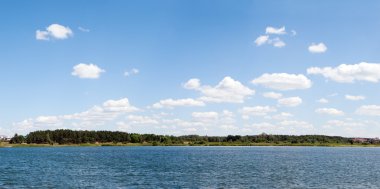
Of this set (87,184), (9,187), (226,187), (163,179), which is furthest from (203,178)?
(9,187)

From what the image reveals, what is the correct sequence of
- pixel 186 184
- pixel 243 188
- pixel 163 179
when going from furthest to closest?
1. pixel 163 179
2. pixel 186 184
3. pixel 243 188

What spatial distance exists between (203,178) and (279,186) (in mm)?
16928

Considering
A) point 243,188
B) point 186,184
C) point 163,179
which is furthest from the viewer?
point 163,179

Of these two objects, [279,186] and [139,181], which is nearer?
[279,186]

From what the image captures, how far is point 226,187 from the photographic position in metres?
69.2

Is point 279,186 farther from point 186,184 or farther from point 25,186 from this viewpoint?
point 25,186

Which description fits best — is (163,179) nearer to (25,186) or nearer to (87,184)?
(87,184)

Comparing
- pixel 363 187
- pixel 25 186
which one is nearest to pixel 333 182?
pixel 363 187

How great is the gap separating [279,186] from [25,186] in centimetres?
3954

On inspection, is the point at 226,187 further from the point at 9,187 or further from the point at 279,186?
the point at 9,187

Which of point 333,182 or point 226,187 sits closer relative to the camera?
point 226,187

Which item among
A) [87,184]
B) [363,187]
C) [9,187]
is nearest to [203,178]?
[87,184]

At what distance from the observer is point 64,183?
2950 inches

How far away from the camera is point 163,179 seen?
3214 inches
